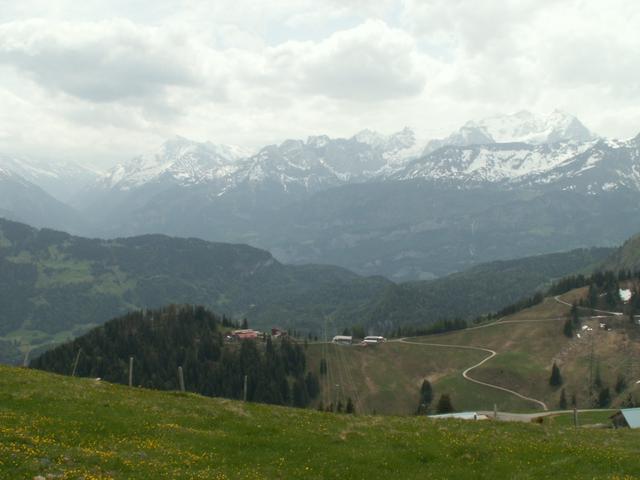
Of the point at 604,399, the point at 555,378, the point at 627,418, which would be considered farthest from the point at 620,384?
the point at 627,418

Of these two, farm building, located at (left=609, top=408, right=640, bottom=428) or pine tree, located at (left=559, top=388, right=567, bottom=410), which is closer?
farm building, located at (left=609, top=408, right=640, bottom=428)

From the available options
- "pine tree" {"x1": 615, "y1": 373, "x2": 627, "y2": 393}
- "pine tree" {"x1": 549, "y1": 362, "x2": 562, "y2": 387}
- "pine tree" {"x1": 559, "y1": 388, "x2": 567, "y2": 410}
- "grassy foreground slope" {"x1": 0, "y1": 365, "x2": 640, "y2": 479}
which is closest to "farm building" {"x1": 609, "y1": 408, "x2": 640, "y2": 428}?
"grassy foreground slope" {"x1": 0, "y1": 365, "x2": 640, "y2": 479}

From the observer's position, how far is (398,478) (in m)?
37.6

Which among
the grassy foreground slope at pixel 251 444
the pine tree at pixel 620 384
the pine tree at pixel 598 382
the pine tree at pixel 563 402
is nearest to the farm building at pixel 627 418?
the grassy foreground slope at pixel 251 444

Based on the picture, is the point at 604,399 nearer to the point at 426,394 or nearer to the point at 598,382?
the point at 598,382

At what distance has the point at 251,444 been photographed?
42469 mm

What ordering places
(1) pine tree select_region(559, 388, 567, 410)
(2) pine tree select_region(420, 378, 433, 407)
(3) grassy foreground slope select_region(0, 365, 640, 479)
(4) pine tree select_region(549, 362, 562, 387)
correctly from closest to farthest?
(3) grassy foreground slope select_region(0, 365, 640, 479) → (1) pine tree select_region(559, 388, 567, 410) → (4) pine tree select_region(549, 362, 562, 387) → (2) pine tree select_region(420, 378, 433, 407)

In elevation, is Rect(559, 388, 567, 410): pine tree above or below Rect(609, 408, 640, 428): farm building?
below

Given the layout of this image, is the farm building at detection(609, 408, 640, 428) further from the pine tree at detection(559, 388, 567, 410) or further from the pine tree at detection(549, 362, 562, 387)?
the pine tree at detection(549, 362, 562, 387)

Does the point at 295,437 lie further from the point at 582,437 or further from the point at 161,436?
the point at 582,437

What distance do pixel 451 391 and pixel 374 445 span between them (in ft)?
511

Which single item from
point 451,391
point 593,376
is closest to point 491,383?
point 451,391

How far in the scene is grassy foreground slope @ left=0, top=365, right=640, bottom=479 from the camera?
35438 mm

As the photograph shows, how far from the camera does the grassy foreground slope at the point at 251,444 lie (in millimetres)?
35438
